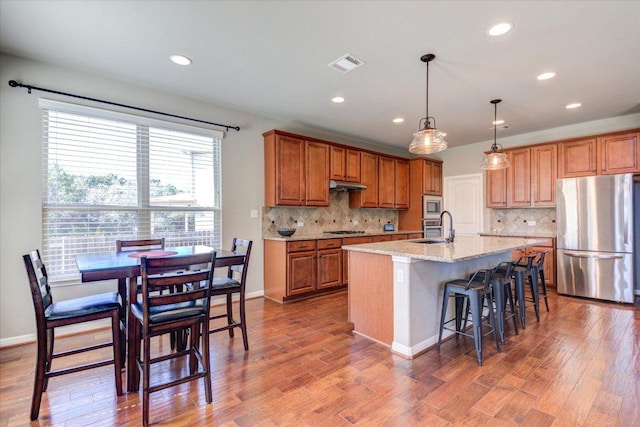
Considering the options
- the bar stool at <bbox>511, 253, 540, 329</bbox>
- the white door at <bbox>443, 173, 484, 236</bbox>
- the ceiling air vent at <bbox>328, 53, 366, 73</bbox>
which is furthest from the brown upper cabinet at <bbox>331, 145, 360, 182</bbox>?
the bar stool at <bbox>511, 253, 540, 329</bbox>

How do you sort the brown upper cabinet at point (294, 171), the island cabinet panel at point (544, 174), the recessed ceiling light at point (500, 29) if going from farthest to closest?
1. the island cabinet panel at point (544, 174)
2. the brown upper cabinet at point (294, 171)
3. the recessed ceiling light at point (500, 29)

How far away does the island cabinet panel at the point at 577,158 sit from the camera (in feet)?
15.3

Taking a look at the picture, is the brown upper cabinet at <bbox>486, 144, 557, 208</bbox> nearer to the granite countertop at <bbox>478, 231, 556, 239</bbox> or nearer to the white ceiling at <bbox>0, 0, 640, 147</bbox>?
the granite countertop at <bbox>478, 231, 556, 239</bbox>

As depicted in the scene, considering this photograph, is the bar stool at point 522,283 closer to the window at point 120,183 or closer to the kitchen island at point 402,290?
the kitchen island at point 402,290

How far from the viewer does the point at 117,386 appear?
6.75 feet

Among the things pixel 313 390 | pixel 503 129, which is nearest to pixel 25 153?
pixel 313 390

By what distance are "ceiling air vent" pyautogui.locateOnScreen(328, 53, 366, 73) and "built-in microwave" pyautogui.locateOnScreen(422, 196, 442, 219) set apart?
12.9 feet

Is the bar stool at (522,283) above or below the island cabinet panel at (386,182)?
below

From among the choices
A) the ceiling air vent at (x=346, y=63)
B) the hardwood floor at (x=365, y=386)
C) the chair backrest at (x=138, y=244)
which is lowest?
the hardwood floor at (x=365, y=386)

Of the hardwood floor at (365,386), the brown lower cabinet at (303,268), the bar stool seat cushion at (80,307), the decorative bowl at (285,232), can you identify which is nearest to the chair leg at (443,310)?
the hardwood floor at (365,386)

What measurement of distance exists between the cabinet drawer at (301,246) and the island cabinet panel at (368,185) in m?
1.57

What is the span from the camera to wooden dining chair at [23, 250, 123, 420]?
1820 millimetres

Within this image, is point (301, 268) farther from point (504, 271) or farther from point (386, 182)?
point (386, 182)

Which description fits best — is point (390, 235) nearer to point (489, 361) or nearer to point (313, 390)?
point (489, 361)
